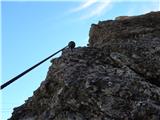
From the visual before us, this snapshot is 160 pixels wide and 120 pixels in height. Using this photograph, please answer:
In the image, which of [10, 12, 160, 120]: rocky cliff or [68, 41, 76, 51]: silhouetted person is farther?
[68, 41, 76, 51]: silhouetted person

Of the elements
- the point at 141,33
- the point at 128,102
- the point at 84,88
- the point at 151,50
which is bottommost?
the point at 128,102

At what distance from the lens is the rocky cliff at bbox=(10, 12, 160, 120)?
47.8 ft

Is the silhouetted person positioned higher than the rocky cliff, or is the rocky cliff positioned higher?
the silhouetted person

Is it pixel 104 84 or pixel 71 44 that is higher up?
pixel 71 44

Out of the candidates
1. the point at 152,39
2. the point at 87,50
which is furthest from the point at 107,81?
the point at 152,39

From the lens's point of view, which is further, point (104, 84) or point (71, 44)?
point (71, 44)

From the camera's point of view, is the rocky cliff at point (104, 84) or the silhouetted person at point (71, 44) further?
the silhouetted person at point (71, 44)

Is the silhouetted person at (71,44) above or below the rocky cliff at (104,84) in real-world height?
above

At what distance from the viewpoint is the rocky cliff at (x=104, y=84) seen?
14562 mm

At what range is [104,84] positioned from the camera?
1566 centimetres

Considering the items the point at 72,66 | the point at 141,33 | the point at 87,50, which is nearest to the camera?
the point at 72,66

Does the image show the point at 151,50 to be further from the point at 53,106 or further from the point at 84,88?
the point at 53,106

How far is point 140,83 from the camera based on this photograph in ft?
51.4

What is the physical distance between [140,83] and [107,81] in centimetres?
143
